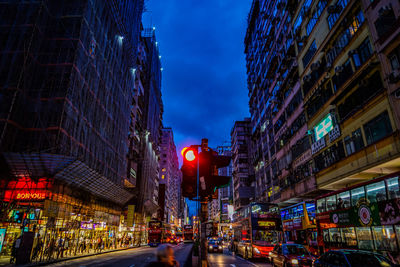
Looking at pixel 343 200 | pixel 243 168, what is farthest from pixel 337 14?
pixel 243 168

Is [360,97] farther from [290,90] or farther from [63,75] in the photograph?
[63,75]

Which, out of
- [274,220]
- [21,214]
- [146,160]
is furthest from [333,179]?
[146,160]

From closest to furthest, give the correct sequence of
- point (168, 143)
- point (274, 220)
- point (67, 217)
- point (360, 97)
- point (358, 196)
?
1. point (358, 196)
2. point (360, 97)
3. point (274, 220)
4. point (67, 217)
5. point (168, 143)

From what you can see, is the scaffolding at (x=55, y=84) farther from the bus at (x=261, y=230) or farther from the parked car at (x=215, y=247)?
the bus at (x=261, y=230)

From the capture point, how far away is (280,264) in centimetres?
1422

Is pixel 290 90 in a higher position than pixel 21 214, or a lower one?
higher

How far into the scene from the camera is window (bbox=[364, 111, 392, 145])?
16753 mm

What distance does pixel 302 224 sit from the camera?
27.6 metres

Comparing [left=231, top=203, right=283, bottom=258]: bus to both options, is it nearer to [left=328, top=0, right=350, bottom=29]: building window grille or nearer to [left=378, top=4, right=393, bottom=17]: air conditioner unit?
[left=378, top=4, right=393, bottom=17]: air conditioner unit

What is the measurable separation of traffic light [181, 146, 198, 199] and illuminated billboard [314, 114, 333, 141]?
70.6 feet

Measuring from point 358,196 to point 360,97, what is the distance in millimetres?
9223

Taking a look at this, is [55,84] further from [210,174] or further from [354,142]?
[354,142]

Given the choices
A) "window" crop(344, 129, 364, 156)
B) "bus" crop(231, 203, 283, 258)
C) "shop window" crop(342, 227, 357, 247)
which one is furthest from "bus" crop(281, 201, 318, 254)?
"shop window" crop(342, 227, 357, 247)

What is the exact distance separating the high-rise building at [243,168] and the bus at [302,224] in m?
29.2
